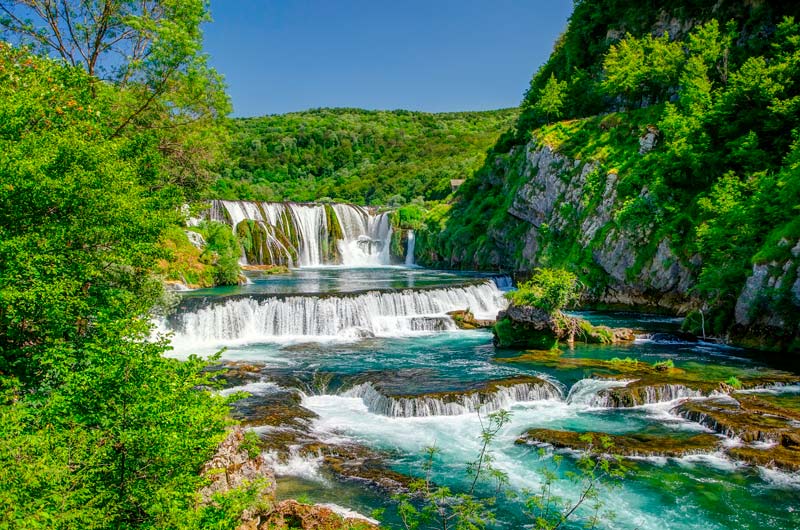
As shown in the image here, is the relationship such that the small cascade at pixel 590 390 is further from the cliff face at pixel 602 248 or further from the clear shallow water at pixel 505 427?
the cliff face at pixel 602 248

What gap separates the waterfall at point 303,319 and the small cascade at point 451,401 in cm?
967

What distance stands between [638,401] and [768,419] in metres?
3.00

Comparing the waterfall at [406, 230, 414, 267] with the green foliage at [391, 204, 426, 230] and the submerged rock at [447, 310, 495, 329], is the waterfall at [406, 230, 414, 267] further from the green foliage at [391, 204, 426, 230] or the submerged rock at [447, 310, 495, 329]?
the submerged rock at [447, 310, 495, 329]

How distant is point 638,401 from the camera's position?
46.6ft

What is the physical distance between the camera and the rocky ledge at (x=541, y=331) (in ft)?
66.5

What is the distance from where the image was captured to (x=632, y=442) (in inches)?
450

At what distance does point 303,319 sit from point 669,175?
811 inches

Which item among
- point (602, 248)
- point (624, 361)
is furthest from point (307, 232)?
point (624, 361)

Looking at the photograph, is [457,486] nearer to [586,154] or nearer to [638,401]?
[638,401]

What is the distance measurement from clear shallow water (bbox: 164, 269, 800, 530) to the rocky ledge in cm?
74

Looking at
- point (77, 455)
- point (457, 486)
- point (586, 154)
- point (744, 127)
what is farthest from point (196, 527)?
point (586, 154)

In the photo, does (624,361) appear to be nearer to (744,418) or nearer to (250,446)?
(744,418)

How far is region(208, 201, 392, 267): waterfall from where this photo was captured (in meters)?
44.8

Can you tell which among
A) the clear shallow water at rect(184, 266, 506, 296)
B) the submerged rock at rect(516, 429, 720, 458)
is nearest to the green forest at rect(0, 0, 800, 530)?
the clear shallow water at rect(184, 266, 506, 296)
